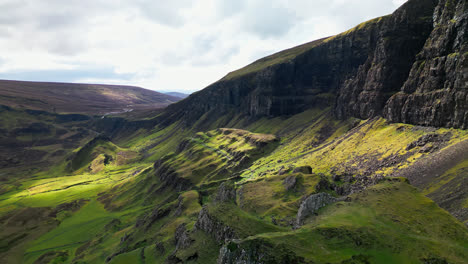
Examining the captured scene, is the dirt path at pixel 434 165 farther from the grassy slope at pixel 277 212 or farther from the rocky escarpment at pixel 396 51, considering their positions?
the rocky escarpment at pixel 396 51

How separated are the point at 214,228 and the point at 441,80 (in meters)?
136

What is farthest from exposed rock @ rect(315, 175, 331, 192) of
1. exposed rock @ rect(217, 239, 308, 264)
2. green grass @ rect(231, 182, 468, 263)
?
exposed rock @ rect(217, 239, 308, 264)

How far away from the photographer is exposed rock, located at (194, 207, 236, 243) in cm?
4658

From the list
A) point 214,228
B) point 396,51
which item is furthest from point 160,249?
point 396,51

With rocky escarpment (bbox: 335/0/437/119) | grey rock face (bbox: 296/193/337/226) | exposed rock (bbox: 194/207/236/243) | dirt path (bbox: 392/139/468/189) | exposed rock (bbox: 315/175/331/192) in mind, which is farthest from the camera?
rocky escarpment (bbox: 335/0/437/119)

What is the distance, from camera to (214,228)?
51469 millimetres

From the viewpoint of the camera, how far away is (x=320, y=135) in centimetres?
19738

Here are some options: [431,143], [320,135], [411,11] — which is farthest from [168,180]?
[411,11]

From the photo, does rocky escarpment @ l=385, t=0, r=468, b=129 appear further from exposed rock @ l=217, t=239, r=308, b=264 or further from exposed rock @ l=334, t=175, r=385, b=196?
exposed rock @ l=217, t=239, r=308, b=264

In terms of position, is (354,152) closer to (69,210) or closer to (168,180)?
(168,180)

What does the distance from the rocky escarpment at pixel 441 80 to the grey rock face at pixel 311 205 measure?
86742mm

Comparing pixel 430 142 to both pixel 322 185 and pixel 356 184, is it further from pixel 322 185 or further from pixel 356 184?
pixel 322 185

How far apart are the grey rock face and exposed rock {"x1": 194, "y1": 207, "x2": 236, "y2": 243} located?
1553cm

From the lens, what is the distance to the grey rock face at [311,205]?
5282 cm
